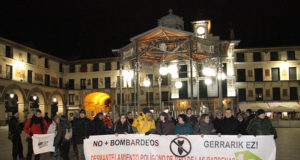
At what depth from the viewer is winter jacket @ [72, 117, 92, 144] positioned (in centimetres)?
1056

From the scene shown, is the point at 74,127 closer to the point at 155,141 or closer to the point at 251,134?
the point at 155,141

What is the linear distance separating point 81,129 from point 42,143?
1.61m

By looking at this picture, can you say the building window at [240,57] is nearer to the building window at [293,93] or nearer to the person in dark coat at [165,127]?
the building window at [293,93]

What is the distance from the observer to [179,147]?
375 inches

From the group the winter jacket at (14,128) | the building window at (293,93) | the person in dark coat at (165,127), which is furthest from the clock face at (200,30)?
the winter jacket at (14,128)

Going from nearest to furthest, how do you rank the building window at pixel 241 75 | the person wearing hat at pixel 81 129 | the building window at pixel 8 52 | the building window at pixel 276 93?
the person wearing hat at pixel 81 129, the building window at pixel 8 52, the building window at pixel 276 93, the building window at pixel 241 75

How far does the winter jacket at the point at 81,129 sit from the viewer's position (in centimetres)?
1056

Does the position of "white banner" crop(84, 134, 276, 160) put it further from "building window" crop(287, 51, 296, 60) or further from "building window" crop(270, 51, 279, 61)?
"building window" crop(287, 51, 296, 60)

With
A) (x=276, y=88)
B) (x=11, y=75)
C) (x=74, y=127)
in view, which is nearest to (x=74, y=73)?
(x=11, y=75)

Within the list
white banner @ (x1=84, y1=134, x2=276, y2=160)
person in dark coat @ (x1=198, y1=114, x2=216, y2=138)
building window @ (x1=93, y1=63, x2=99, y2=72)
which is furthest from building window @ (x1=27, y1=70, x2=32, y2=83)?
person in dark coat @ (x1=198, y1=114, x2=216, y2=138)

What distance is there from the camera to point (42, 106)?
4634cm

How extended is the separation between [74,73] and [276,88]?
3599 centimetres

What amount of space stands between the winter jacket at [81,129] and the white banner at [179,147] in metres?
0.32

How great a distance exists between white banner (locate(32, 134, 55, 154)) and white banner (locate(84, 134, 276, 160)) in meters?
1.68
